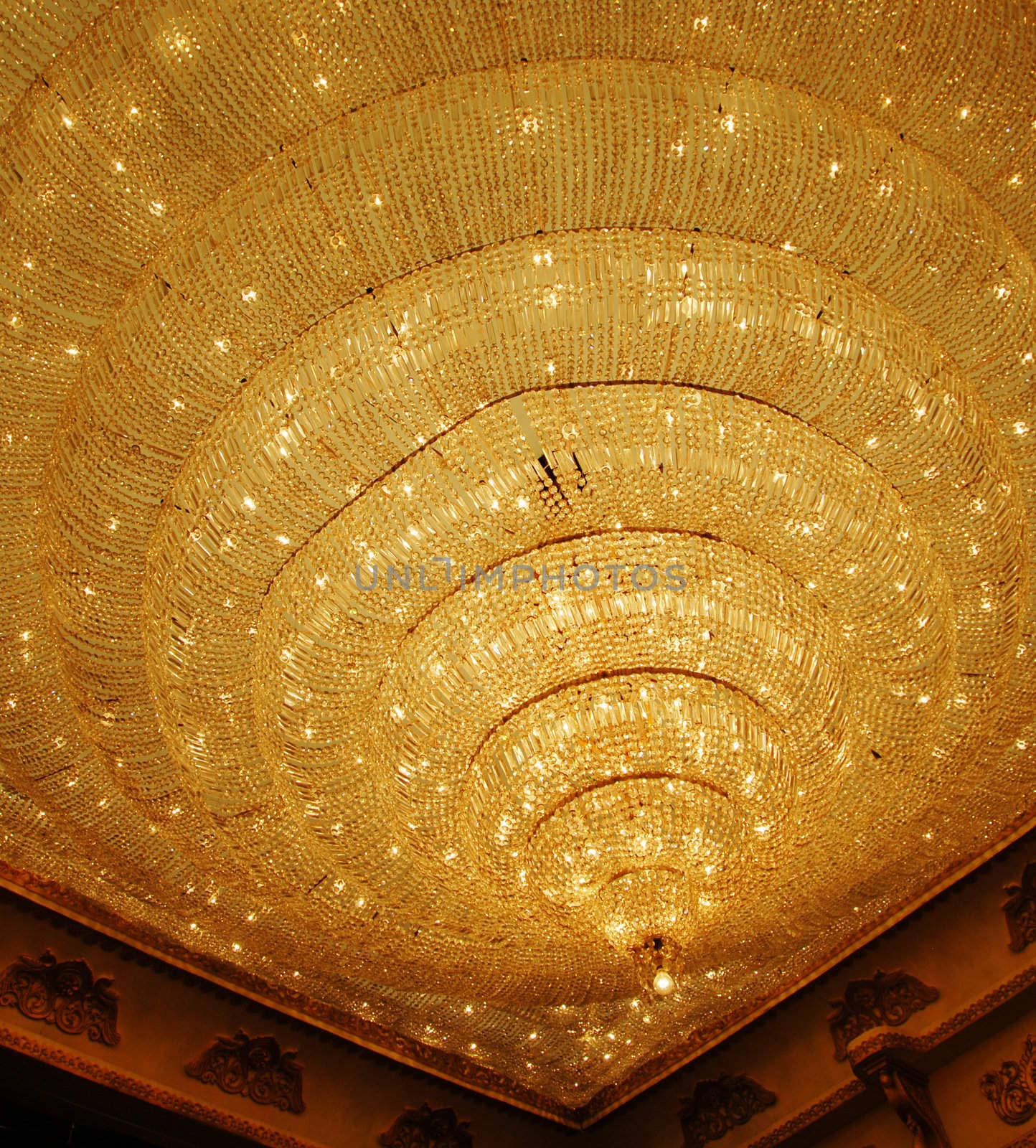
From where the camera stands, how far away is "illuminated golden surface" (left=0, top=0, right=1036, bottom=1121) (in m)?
1.82

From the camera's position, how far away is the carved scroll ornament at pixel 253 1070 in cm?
373

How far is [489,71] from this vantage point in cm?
182

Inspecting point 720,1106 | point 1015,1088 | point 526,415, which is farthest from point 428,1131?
point 526,415

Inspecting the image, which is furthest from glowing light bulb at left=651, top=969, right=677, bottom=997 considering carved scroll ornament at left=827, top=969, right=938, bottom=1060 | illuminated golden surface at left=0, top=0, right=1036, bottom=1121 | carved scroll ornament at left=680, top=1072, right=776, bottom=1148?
carved scroll ornament at left=680, top=1072, right=776, bottom=1148

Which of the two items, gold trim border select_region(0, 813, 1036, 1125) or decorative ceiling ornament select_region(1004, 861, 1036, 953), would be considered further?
decorative ceiling ornament select_region(1004, 861, 1036, 953)

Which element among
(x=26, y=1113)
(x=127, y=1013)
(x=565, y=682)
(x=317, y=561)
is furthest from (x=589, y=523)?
(x=26, y=1113)

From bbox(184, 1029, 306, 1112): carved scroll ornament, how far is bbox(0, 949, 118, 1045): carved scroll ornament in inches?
15.1

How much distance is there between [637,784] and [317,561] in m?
0.86

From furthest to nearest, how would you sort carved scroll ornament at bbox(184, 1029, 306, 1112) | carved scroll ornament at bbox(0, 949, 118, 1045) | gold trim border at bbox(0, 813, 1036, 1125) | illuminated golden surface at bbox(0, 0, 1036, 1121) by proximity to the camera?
carved scroll ornament at bbox(184, 1029, 306, 1112)
gold trim border at bbox(0, 813, 1036, 1125)
carved scroll ornament at bbox(0, 949, 118, 1045)
illuminated golden surface at bbox(0, 0, 1036, 1121)

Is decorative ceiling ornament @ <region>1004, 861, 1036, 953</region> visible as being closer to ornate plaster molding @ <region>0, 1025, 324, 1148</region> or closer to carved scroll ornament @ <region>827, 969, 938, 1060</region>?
carved scroll ornament @ <region>827, 969, 938, 1060</region>

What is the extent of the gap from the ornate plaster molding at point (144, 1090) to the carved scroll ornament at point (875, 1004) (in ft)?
7.07

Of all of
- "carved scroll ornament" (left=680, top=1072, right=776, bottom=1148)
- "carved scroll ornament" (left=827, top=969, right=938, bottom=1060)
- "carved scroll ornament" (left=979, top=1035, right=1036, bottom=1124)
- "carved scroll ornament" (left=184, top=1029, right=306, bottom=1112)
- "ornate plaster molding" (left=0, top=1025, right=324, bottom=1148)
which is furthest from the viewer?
"carved scroll ornament" (left=680, top=1072, right=776, bottom=1148)

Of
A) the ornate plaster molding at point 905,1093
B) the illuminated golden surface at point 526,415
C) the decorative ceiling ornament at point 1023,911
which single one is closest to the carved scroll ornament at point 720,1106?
the ornate plaster molding at point 905,1093

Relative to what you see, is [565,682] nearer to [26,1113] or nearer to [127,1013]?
[127,1013]
